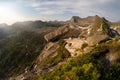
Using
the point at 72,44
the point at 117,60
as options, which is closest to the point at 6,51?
the point at 72,44

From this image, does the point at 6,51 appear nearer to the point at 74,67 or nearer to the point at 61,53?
the point at 61,53

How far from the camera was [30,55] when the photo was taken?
164125 mm

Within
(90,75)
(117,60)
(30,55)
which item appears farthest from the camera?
(30,55)

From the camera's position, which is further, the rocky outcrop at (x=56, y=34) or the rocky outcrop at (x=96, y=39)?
the rocky outcrop at (x=56, y=34)

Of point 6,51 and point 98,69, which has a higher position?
point 98,69

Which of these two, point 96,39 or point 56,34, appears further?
point 56,34

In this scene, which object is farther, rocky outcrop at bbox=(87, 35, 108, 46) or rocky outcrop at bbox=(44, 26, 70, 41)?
rocky outcrop at bbox=(44, 26, 70, 41)

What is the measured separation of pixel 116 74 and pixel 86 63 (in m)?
7.34

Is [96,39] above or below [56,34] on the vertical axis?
above

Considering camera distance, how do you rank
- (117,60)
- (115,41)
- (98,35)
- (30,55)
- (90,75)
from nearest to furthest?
A: (90,75) → (117,60) → (115,41) → (98,35) → (30,55)

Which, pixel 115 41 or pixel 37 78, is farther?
pixel 115 41

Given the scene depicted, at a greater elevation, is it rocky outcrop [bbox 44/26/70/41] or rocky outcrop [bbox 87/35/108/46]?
rocky outcrop [bbox 87/35/108/46]

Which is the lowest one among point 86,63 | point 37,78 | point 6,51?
point 6,51

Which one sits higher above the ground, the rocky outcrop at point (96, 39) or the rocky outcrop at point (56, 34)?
the rocky outcrop at point (96, 39)
